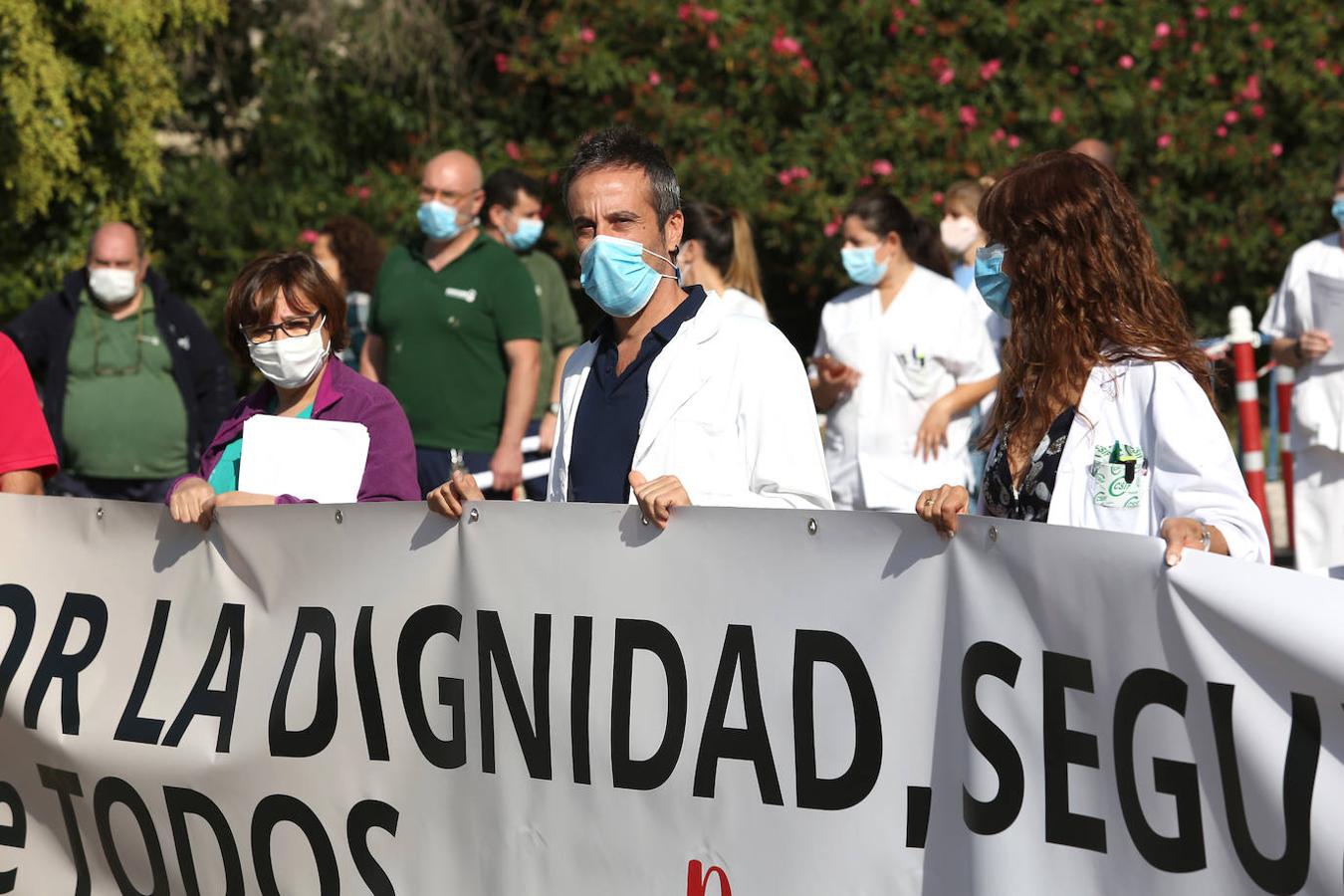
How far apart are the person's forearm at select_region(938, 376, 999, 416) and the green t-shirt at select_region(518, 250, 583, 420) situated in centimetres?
243

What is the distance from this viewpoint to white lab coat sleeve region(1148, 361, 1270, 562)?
3074 mm

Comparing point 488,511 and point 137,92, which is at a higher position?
point 137,92

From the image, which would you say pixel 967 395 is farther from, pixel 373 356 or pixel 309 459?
pixel 309 459

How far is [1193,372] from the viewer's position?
3.28 meters

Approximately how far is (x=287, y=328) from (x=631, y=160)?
107 centimetres

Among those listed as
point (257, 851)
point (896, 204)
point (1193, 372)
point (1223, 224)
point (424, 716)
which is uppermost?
point (1223, 224)

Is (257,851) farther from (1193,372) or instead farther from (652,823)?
(1193,372)

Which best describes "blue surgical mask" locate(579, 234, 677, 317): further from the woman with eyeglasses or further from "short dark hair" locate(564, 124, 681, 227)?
the woman with eyeglasses

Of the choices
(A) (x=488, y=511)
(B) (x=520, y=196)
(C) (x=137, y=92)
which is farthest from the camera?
(C) (x=137, y=92)

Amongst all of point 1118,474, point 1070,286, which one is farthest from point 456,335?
point 1118,474

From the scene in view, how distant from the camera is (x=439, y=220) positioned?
722 cm

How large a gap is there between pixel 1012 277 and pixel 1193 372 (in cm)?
40

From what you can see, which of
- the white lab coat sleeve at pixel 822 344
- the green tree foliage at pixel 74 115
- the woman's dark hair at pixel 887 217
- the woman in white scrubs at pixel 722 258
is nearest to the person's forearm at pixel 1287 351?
the woman's dark hair at pixel 887 217

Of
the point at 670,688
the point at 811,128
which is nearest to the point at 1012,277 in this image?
the point at 670,688
